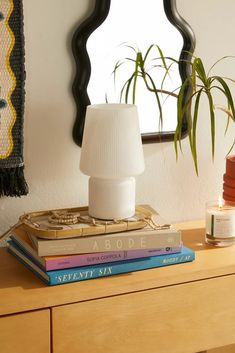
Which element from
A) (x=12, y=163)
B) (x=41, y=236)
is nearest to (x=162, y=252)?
(x=41, y=236)

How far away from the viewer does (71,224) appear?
1451 mm

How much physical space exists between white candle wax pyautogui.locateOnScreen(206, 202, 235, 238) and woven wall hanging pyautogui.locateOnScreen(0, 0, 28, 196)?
0.46 m

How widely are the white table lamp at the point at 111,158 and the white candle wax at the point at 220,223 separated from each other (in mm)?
218

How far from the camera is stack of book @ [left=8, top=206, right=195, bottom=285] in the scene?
139cm

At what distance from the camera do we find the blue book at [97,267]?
138 cm

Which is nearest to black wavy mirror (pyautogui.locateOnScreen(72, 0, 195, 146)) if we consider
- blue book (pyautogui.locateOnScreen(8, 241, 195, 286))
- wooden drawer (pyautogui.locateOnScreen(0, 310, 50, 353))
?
blue book (pyautogui.locateOnScreen(8, 241, 195, 286))

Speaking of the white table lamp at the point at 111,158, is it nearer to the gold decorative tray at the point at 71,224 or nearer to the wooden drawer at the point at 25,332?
the gold decorative tray at the point at 71,224

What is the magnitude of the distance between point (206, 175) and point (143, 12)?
487 millimetres

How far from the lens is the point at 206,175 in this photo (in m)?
1.87

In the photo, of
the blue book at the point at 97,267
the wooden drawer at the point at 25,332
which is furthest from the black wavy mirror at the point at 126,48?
the wooden drawer at the point at 25,332

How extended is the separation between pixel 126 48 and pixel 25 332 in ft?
2.39

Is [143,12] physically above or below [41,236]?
above

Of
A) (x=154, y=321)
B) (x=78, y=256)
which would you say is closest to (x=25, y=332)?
(x=78, y=256)

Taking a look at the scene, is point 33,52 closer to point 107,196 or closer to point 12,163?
point 12,163
